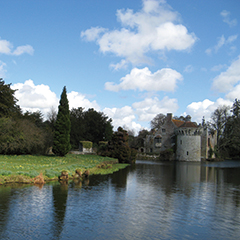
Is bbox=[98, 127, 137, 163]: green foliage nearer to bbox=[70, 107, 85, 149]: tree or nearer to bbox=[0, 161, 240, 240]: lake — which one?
bbox=[70, 107, 85, 149]: tree

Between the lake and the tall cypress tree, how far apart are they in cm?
2141

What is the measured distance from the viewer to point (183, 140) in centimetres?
6088

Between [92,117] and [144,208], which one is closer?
[144,208]

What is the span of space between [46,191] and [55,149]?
928 inches


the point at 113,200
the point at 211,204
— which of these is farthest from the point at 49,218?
the point at 211,204

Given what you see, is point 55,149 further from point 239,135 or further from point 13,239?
point 239,135

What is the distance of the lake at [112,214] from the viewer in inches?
365

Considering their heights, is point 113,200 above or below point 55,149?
below

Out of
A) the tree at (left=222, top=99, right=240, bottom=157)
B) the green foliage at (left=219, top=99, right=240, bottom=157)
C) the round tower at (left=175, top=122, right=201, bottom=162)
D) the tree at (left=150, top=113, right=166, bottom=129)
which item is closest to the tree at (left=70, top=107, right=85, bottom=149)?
→ the round tower at (left=175, top=122, right=201, bottom=162)

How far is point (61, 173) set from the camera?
1972 centimetres

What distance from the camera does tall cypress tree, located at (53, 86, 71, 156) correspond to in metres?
38.2

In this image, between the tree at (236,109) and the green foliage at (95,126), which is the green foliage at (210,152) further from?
the green foliage at (95,126)

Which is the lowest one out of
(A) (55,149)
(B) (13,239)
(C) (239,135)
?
(B) (13,239)

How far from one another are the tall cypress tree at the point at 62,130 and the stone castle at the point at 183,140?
30854 mm
